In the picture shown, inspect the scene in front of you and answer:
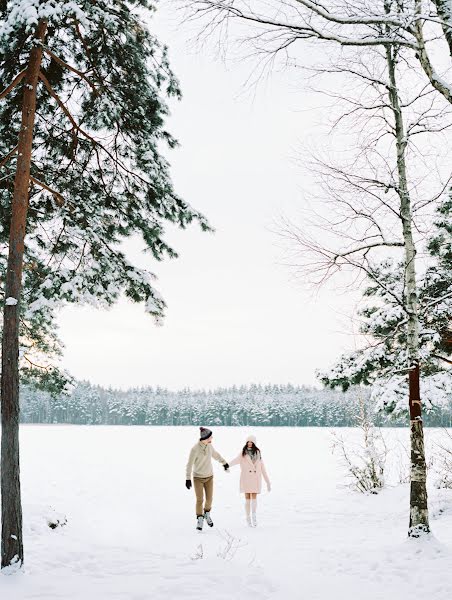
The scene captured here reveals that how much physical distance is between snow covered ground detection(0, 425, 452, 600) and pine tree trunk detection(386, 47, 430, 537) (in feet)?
1.72

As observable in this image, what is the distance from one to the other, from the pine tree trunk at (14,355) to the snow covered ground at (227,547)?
45cm

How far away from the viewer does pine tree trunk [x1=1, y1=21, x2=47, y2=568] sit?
19.5 ft

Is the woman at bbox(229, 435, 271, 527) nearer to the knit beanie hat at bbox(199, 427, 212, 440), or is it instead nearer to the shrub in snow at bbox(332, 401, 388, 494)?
the knit beanie hat at bbox(199, 427, 212, 440)

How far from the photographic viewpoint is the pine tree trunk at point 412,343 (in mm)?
7594

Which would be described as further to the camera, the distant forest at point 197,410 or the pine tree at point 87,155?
the distant forest at point 197,410

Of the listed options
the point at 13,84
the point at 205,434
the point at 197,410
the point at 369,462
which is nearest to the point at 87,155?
the point at 13,84

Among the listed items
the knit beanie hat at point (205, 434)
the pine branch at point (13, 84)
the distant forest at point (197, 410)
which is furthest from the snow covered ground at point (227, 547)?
the distant forest at point (197, 410)

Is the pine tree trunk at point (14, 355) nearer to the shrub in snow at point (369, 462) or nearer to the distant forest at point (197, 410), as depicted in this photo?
the shrub in snow at point (369, 462)

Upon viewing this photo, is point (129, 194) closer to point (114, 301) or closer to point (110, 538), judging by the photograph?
point (114, 301)

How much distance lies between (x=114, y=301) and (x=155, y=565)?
12.4 feet

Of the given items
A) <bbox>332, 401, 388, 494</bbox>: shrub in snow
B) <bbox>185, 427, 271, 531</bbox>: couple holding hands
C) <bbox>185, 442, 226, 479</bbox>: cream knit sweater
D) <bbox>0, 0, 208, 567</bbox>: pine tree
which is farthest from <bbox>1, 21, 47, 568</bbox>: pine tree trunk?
<bbox>332, 401, 388, 494</bbox>: shrub in snow

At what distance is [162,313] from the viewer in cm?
820

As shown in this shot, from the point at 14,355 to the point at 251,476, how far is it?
19.9 ft

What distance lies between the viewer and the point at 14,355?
6.29 metres
